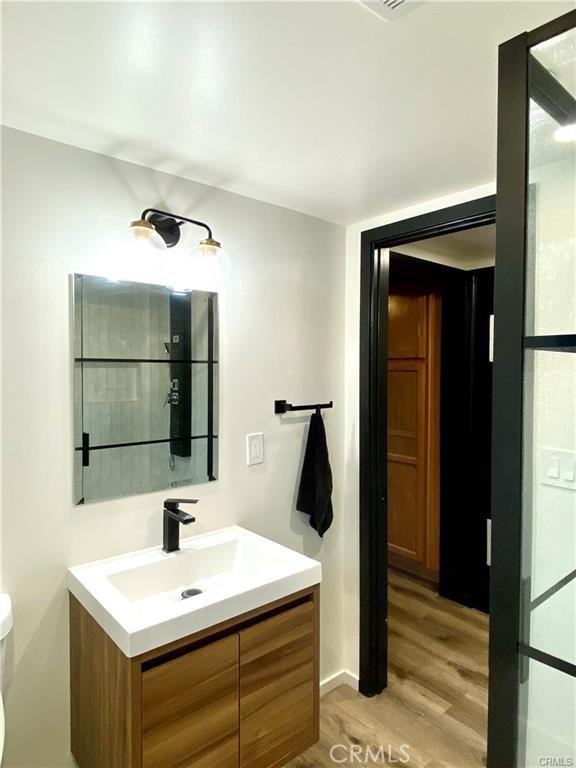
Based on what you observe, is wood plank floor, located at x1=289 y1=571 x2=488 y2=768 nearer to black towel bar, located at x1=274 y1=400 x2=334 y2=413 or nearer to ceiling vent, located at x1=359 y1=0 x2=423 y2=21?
black towel bar, located at x1=274 y1=400 x2=334 y2=413

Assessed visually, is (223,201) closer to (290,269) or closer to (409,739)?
(290,269)

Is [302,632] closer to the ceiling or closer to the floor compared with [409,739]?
closer to the ceiling

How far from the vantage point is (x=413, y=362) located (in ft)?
10.9

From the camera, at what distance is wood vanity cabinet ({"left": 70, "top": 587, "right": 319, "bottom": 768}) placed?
120 centimetres

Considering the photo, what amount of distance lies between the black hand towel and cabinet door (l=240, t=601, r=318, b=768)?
0.56 m

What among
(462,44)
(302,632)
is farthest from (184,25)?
(302,632)

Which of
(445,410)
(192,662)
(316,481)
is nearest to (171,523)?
(192,662)

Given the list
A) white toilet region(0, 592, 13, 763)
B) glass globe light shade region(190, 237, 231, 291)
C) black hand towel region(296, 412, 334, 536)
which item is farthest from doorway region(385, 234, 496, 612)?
white toilet region(0, 592, 13, 763)

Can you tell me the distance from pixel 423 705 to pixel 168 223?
2.46 metres

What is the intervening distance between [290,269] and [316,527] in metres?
1.23

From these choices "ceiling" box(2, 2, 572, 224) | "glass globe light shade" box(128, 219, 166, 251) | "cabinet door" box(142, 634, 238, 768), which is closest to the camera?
"ceiling" box(2, 2, 572, 224)

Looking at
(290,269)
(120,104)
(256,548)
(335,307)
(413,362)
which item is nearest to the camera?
(120,104)

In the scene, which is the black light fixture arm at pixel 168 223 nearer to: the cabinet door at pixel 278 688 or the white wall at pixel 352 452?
the white wall at pixel 352 452

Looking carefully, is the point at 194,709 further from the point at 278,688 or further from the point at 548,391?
the point at 548,391
